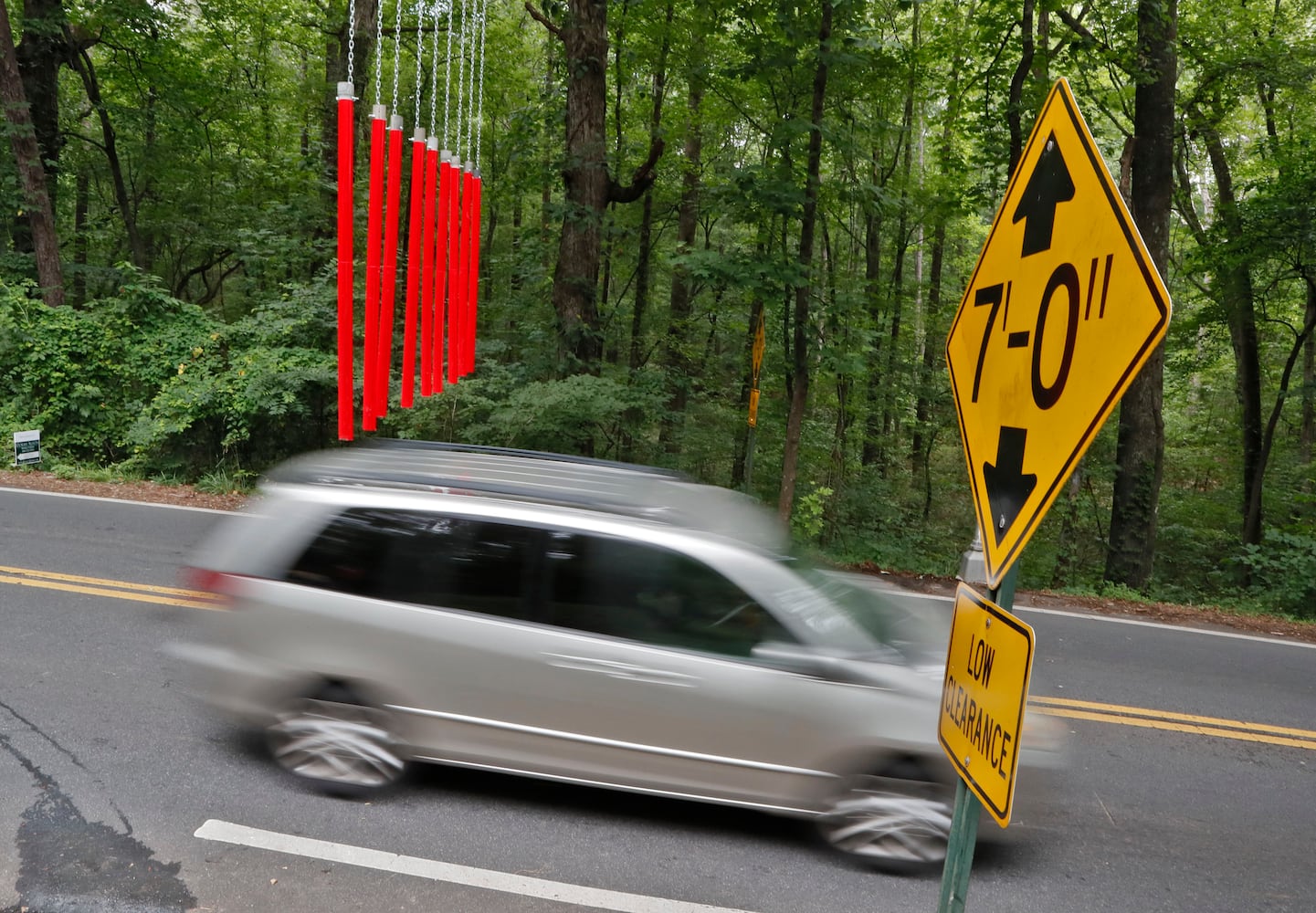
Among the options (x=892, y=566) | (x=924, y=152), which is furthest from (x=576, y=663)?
(x=924, y=152)

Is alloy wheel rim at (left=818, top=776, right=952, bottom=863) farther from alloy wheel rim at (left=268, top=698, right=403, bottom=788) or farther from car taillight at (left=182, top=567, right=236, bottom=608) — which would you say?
car taillight at (left=182, top=567, right=236, bottom=608)

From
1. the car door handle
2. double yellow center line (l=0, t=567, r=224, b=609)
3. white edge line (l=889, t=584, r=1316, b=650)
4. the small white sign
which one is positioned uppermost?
the car door handle

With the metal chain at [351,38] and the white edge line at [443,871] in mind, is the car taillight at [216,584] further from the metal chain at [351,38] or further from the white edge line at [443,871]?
the metal chain at [351,38]

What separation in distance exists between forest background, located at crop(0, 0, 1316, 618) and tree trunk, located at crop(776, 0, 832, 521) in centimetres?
5

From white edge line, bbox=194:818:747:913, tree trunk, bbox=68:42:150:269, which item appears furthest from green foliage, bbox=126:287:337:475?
white edge line, bbox=194:818:747:913

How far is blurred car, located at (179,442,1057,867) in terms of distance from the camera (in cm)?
452

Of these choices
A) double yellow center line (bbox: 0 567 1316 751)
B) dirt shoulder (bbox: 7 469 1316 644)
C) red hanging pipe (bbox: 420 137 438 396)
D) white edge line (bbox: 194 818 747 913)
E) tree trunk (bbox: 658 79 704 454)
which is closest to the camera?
white edge line (bbox: 194 818 747 913)

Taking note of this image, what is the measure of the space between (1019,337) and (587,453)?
11.5m

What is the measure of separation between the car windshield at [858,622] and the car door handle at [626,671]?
0.70 metres

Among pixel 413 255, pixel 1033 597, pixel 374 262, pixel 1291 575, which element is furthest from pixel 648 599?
pixel 1291 575

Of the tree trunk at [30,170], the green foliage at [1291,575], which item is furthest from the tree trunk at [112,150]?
the green foliage at [1291,575]

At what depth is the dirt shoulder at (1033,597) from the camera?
9.81m

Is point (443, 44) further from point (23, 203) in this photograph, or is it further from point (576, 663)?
point (576, 663)

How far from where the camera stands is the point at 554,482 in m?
5.32
